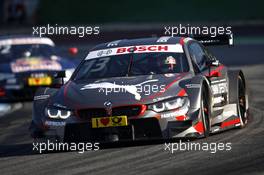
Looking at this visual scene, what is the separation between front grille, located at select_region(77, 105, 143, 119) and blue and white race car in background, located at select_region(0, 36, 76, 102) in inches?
312

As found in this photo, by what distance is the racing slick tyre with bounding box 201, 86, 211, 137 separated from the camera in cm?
1098

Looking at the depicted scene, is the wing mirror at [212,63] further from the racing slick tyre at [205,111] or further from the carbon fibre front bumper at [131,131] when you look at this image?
the carbon fibre front bumper at [131,131]

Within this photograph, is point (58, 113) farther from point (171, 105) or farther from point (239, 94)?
point (239, 94)

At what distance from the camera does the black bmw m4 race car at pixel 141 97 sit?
1060 centimetres

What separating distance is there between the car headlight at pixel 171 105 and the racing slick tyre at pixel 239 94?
163 centimetres

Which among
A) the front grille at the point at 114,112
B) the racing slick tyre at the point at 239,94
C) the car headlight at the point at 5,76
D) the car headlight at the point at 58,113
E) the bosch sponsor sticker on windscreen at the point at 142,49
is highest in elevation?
the bosch sponsor sticker on windscreen at the point at 142,49

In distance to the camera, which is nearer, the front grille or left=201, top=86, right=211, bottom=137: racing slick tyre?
the front grille

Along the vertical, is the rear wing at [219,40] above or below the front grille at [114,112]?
above

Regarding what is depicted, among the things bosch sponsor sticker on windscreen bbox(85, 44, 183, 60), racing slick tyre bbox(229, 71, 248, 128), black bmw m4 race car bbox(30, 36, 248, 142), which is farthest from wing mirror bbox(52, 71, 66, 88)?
racing slick tyre bbox(229, 71, 248, 128)

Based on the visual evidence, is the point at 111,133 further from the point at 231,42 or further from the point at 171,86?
the point at 231,42

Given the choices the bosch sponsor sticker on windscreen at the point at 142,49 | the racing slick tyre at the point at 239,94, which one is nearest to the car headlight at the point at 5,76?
the bosch sponsor sticker on windscreen at the point at 142,49

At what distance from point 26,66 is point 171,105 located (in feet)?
29.5

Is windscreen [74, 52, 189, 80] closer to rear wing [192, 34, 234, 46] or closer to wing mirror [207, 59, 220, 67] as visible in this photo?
wing mirror [207, 59, 220, 67]

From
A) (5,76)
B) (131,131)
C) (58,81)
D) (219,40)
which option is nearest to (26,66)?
(5,76)
